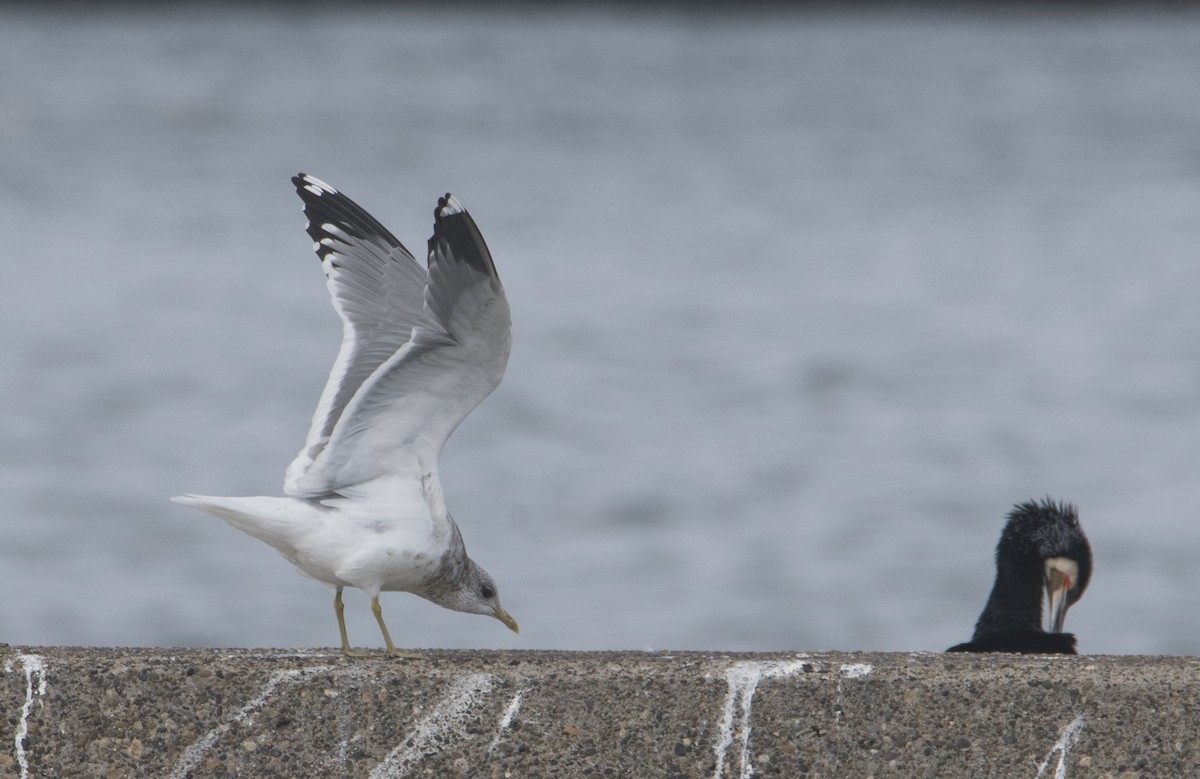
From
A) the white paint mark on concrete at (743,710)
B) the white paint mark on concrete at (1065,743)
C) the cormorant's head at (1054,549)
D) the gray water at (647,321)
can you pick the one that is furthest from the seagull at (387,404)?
the gray water at (647,321)

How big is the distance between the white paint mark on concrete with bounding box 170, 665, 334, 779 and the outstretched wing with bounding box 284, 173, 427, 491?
38.7 inches

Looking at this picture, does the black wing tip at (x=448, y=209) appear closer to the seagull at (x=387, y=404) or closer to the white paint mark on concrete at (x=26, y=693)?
the seagull at (x=387, y=404)

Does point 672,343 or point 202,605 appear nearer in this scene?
point 202,605

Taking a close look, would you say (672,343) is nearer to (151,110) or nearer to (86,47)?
(151,110)

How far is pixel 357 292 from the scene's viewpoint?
443cm

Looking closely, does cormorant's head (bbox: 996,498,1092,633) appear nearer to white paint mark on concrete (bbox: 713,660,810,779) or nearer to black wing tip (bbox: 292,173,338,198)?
white paint mark on concrete (bbox: 713,660,810,779)

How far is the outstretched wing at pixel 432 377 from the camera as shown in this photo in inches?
164

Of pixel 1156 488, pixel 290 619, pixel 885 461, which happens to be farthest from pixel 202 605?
pixel 1156 488

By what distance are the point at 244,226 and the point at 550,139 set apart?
11.1 meters

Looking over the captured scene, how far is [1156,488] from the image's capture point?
22.8 m

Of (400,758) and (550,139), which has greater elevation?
(550,139)

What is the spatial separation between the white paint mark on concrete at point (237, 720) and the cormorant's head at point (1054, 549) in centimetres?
284

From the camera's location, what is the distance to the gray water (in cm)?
1852

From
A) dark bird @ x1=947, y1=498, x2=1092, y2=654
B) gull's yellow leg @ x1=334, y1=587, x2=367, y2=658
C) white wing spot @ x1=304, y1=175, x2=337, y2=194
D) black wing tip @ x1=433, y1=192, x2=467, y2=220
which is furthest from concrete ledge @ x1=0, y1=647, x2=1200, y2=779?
dark bird @ x1=947, y1=498, x2=1092, y2=654
